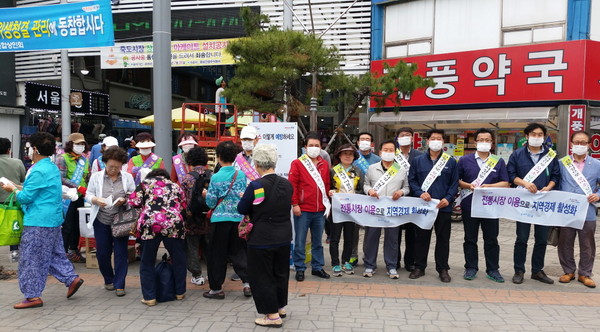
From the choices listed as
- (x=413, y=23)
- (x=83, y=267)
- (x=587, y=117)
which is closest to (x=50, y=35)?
(x=83, y=267)

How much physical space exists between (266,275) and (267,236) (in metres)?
0.37

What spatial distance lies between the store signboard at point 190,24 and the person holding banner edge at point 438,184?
Answer: 30.5ft

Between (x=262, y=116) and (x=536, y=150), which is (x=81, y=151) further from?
(x=536, y=150)

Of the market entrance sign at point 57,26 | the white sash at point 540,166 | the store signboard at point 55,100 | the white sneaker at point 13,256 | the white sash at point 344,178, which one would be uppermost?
the market entrance sign at point 57,26

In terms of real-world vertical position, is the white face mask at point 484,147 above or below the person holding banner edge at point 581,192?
above

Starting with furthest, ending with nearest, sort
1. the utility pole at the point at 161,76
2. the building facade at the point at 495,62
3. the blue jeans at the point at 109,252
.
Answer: the building facade at the point at 495,62
the utility pole at the point at 161,76
the blue jeans at the point at 109,252

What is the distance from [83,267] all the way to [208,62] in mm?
7974

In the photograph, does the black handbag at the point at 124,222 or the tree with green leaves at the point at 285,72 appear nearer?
the black handbag at the point at 124,222

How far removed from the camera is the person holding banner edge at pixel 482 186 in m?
6.04

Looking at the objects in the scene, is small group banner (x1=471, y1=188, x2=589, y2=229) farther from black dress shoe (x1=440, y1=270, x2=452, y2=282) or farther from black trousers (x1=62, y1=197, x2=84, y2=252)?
black trousers (x1=62, y1=197, x2=84, y2=252)

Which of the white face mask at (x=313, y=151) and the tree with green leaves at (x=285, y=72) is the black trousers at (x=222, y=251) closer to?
the white face mask at (x=313, y=151)

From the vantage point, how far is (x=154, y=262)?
16.9ft

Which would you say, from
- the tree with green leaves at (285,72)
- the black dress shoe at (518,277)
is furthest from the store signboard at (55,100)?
the black dress shoe at (518,277)

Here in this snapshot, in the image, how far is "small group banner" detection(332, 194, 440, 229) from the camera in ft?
19.8
